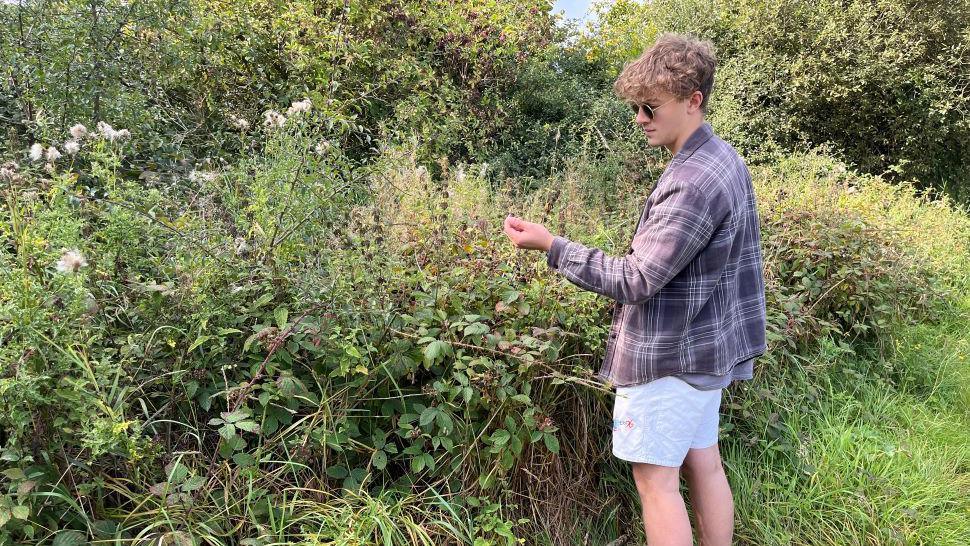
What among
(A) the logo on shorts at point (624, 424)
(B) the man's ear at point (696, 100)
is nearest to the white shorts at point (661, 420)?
(A) the logo on shorts at point (624, 424)

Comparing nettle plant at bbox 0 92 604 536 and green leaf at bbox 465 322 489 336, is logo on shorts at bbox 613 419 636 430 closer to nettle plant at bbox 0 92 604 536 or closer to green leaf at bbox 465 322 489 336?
nettle plant at bbox 0 92 604 536

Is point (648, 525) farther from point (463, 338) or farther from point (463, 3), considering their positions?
point (463, 3)

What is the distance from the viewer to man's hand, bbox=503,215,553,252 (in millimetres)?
1793

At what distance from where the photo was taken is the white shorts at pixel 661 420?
1803 millimetres

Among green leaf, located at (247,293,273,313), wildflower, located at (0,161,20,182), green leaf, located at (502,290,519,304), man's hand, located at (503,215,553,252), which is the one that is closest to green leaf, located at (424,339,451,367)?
green leaf, located at (502,290,519,304)

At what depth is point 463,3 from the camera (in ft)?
21.2

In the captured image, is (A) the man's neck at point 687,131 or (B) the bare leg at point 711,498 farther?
(B) the bare leg at point 711,498

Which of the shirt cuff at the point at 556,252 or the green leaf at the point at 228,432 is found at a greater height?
the shirt cuff at the point at 556,252

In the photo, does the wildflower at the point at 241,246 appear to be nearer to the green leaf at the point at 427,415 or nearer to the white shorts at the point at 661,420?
the green leaf at the point at 427,415

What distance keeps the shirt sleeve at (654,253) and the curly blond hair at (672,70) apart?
0.28 meters

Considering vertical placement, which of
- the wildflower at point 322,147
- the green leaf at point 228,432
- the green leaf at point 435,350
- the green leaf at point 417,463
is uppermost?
the wildflower at point 322,147

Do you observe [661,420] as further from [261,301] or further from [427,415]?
[261,301]

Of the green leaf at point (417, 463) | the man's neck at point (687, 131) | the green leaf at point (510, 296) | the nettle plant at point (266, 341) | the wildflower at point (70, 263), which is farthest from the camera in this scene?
the green leaf at point (510, 296)

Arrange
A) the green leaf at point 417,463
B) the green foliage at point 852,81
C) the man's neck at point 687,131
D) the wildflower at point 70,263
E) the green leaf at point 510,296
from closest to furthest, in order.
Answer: the wildflower at point 70,263 → the man's neck at point 687,131 → the green leaf at point 417,463 → the green leaf at point 510,296 → the green foliage at point 852,81
